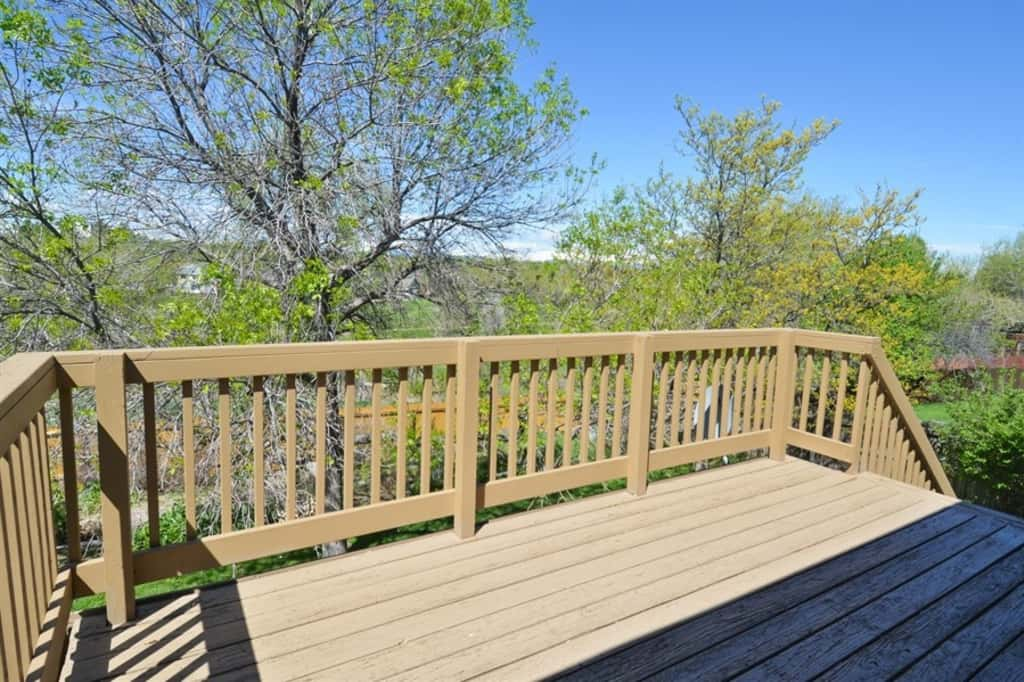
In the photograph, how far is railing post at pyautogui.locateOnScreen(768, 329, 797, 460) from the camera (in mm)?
4074

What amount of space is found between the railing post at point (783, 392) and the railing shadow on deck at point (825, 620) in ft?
3.98

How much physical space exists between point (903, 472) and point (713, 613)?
2.84m

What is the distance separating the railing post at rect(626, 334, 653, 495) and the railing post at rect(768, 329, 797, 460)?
4.30 feet

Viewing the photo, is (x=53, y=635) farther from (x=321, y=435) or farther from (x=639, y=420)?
(x=639, y=420)

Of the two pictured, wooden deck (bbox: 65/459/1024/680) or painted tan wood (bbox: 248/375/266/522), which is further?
painted tan wood (bbox: 248/375/266/522)

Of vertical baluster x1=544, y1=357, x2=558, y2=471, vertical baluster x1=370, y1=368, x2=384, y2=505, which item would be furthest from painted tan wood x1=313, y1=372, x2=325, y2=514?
vertical baluster x1=544, y1=357, x2=558, y2=471

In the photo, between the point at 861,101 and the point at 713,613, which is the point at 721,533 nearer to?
the point at 713,613

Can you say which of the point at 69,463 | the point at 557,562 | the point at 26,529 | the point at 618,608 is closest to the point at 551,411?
the point at 557,562

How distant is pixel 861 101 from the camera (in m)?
11.3

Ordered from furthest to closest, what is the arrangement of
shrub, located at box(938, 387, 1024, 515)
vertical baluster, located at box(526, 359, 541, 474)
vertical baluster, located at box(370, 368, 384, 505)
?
shrub, located at box(938, 387, 1024, 515)
vertical baluster, located at box(526, 359, 541, 474)
vertical baluster, located at box(370, 368, 384, 505)

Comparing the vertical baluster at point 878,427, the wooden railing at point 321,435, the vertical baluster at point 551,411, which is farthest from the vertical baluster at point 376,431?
the vertical baluster at point 878,427

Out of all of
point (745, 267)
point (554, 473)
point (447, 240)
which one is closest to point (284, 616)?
point (554, 473)

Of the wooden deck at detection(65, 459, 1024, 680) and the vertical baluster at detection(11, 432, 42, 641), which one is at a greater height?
the vertical baluster at detection(11, 432, 42, 641)

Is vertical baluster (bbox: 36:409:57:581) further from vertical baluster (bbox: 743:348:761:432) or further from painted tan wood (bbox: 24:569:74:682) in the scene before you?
vertical baluster (bbox: 743:348:761:432)
